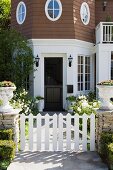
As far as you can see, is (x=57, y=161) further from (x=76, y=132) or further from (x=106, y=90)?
(x=106, y=90)

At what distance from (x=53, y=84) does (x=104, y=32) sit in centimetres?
357

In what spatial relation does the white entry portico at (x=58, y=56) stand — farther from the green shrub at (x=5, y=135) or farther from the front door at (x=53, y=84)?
the green shrub at (x=5, y=135)

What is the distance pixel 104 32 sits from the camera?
15578 millimetres

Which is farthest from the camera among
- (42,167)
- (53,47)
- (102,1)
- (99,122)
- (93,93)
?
(102,1)

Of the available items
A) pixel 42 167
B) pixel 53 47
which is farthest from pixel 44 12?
pixel 42 167

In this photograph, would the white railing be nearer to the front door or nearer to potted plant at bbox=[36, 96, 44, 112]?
the front door

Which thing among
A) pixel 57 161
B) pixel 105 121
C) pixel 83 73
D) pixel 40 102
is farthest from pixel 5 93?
pixel 83 73

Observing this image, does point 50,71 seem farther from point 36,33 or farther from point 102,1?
point 102,1

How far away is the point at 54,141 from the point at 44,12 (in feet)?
27.7

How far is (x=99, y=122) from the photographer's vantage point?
25.0 ft

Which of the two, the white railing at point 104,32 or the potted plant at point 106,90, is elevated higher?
the white railing at point 104,32

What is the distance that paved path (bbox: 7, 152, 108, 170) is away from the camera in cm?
659

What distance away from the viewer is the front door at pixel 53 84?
15.2 meters

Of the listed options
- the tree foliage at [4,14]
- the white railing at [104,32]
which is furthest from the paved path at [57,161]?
the tree foliage at [4,14]
